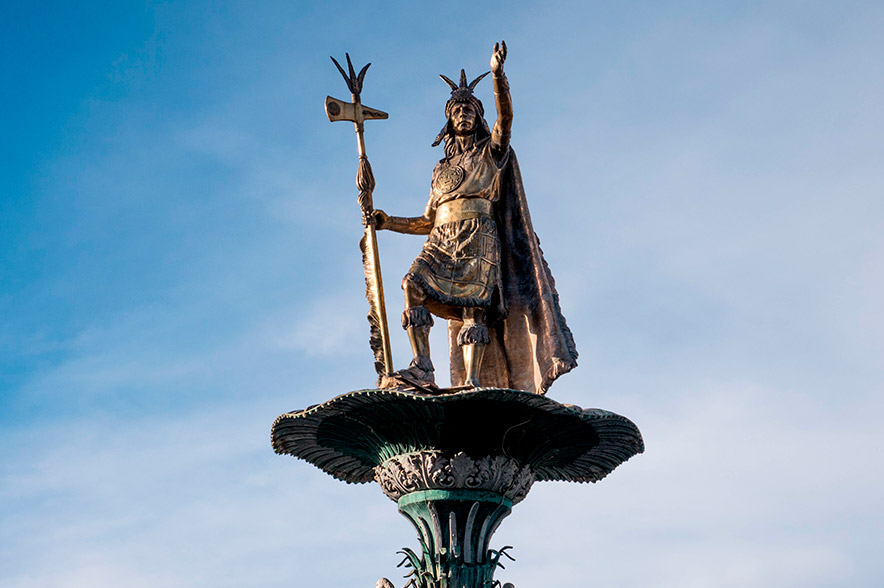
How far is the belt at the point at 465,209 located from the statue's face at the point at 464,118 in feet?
3.04

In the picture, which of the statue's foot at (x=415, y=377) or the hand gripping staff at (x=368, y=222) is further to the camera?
the hand gripping staff at (x=368, y=222)

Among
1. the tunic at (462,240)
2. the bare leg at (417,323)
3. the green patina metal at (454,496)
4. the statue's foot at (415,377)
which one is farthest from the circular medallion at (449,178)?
the green patina metal at (454,496)

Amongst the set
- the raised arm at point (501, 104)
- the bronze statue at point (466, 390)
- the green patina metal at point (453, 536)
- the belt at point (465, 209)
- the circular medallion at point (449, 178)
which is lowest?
the green patina metal at point (453, 536)

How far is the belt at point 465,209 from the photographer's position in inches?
575

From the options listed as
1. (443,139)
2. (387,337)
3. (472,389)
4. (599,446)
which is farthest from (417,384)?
(443,139)

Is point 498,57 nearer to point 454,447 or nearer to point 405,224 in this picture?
point 405,224

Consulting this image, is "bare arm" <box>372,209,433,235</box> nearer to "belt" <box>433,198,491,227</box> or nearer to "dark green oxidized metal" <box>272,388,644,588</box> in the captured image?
"belt" <box>433,198,491,227</box>

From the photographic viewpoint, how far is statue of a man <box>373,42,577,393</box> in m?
14.0

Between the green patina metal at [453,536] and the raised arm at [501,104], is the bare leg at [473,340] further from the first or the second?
the raised arm at [501,104]

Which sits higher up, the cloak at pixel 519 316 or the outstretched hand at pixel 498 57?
the outstretched hand at pixel 498 57

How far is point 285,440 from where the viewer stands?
46.0ft

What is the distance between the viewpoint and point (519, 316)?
14.7 meters

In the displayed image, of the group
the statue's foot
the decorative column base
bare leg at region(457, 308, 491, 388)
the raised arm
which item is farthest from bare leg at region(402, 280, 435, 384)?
the raised arm

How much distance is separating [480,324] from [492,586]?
9.56 ft
